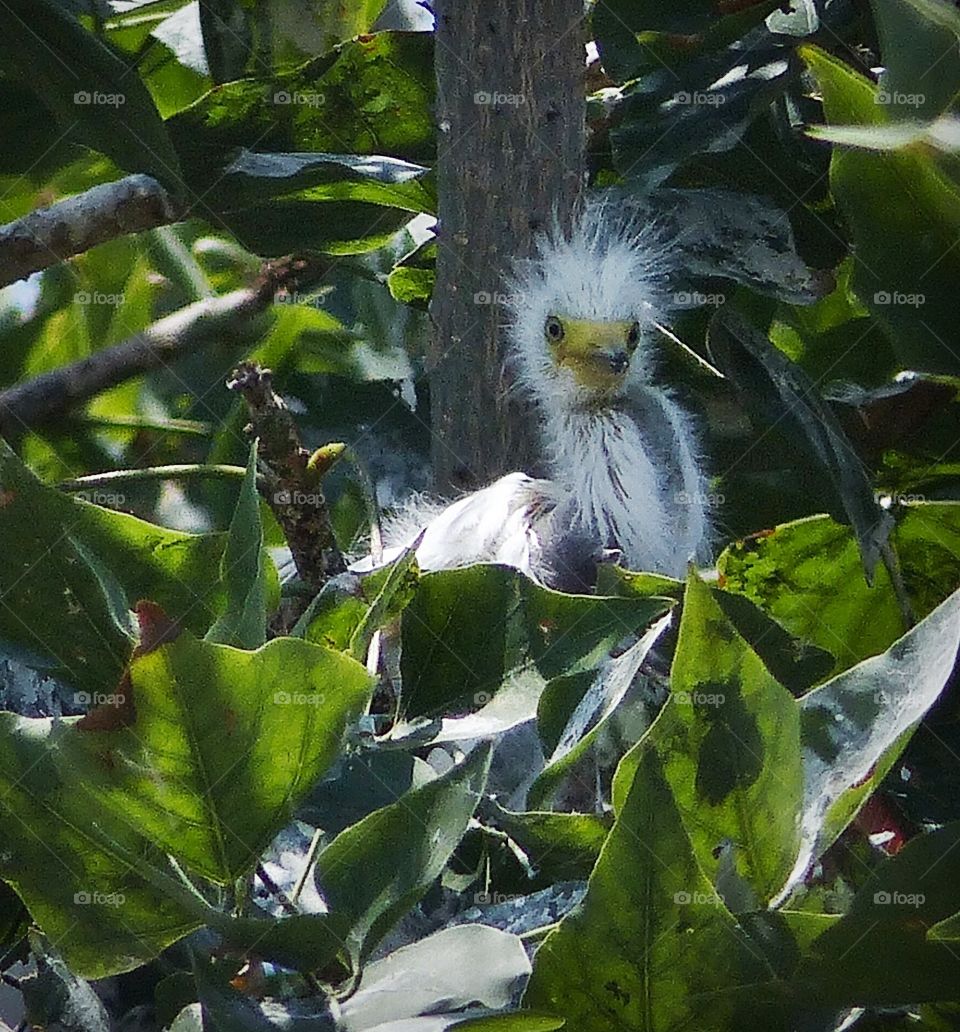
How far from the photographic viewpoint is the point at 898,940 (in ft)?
0.91

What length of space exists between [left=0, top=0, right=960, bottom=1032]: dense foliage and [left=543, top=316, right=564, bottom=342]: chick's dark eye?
0.19 m

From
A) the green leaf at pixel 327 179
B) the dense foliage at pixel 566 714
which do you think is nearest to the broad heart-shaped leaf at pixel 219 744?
the dense foliage at pixel 566 714

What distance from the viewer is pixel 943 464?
655 millimetres

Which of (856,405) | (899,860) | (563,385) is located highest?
(899,860)

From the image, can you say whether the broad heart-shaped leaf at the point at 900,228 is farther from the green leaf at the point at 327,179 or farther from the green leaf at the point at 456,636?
the green leaf at the point at 327,179

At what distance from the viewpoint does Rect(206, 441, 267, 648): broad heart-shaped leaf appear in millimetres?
374

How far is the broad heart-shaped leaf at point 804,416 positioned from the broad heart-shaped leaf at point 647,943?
0.83ft

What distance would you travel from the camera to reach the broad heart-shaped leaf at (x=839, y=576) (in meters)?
0.57

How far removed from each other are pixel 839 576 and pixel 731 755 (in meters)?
0.27

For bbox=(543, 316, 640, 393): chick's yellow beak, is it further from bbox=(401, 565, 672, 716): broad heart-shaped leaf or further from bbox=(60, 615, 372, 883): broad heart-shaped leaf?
bbox=(60, 615, 372, 883): broad heart-shaped leaf

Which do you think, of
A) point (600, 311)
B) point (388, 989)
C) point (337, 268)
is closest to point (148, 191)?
point (337, 268)

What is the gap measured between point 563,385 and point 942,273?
60 cm

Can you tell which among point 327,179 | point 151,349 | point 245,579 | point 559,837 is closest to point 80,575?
point 245,579

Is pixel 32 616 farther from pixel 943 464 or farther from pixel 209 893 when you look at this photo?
pixel 943 464
